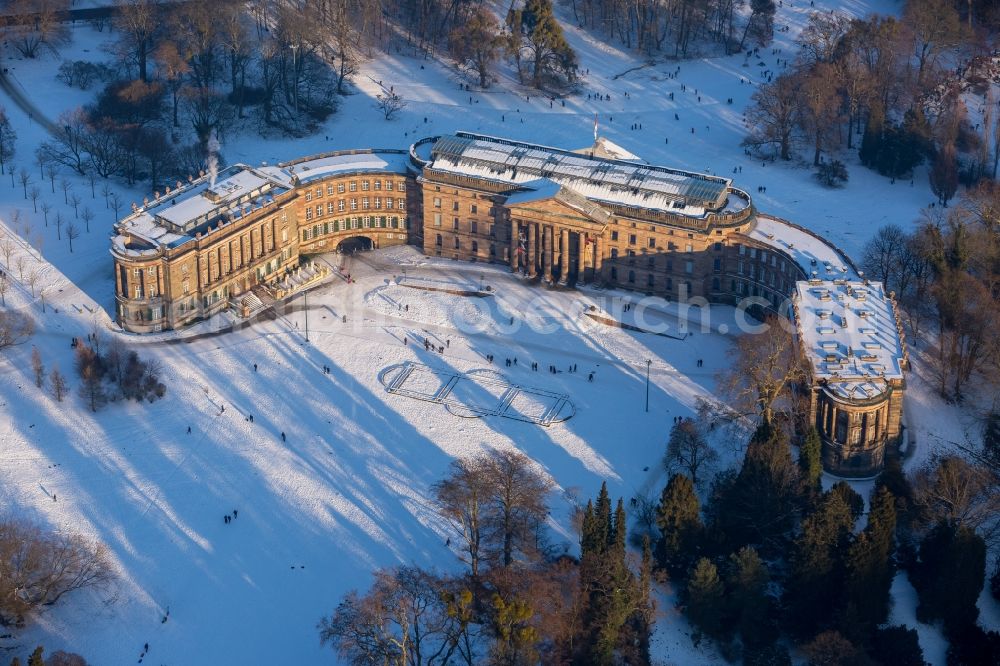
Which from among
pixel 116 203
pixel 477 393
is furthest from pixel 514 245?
pixel 116 203

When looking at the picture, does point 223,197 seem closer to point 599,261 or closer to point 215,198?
point 215,198

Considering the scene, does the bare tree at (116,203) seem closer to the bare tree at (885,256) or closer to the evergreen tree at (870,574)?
the bare tree at (885,256)

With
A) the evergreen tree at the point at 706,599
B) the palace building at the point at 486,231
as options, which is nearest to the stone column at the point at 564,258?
the palace building at the point at 486,231

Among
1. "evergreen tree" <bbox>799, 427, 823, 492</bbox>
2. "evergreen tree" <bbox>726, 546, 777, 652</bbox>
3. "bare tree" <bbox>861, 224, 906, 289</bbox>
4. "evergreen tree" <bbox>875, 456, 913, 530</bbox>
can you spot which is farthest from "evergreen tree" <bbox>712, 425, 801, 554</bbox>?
"bare tree" <bbox>861, 224, 906, 289</bbox>

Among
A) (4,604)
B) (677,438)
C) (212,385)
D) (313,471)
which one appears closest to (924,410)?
(677,438)

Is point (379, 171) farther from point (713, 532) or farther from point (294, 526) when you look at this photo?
point (713, 532)

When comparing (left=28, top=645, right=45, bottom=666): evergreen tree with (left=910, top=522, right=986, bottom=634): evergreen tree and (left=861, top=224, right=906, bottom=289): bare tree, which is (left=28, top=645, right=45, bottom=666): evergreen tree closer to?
(left=910, top=522, right=986, bottom=634): evergreen tree
